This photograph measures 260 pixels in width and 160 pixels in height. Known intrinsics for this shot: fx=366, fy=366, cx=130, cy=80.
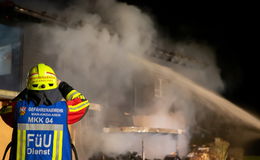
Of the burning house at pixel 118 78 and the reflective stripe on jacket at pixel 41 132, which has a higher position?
the burning house at pixel 118 78

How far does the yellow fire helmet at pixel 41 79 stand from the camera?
3225 millimetres

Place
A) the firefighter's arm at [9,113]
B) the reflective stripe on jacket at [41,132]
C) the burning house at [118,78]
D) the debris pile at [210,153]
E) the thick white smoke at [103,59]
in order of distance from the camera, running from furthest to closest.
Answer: the debris pile at [210,153]
the thick white smoke at [103,59]
the burning house at [118,78]
the firefighter's arm at [9,113]
the reflective stripe on jacket at [41,132]

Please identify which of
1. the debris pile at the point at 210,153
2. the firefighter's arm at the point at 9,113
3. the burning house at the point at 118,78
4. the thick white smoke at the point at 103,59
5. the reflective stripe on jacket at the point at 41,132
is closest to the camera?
the reflective stripe on jacket at the point at 41,132

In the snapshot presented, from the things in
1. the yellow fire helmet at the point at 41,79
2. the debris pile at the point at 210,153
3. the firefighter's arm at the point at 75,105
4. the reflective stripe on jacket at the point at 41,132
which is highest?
the yellow fire helmet at the point at 41,79

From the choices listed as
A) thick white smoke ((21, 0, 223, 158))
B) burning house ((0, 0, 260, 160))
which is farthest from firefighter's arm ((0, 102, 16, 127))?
thick white smoke ((21, 0, 223, 158))

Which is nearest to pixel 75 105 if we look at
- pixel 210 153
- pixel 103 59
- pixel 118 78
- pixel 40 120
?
pixel 40 120

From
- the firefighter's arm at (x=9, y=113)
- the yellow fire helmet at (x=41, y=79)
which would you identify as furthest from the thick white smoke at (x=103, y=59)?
the yellow fire helmet at (x=41, y=79)

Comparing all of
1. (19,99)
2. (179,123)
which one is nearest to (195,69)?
(179,123)

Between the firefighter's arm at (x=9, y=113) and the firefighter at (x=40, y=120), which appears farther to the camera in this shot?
the firefighter's arm at (x=9, y=113)

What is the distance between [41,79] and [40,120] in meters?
0.36

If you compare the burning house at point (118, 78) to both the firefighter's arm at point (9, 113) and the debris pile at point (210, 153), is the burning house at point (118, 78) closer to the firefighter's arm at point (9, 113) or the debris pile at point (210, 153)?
the debris pile at point (210, 153)

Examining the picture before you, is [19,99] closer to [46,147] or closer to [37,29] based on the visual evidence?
[46,147]

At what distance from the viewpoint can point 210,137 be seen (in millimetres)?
17328

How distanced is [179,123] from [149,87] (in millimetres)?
2121
